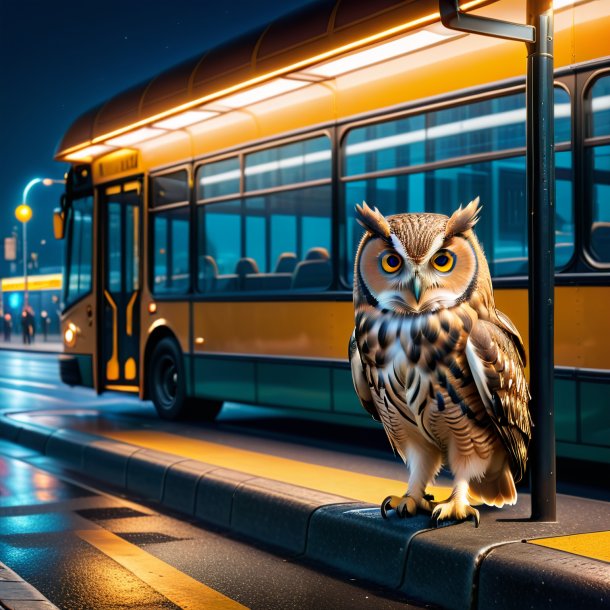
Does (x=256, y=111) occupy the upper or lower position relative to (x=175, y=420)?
upper

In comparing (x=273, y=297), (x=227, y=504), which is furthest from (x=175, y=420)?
(x=227, y=504)

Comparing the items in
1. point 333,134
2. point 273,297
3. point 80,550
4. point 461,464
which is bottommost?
point 80,550

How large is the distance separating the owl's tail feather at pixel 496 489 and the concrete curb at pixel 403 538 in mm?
97

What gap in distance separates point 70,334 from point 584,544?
9747 mm

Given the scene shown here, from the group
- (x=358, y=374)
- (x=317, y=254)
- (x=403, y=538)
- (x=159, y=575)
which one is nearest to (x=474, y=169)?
(x=317, y=254)

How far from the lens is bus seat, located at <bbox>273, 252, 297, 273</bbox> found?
9836 mm

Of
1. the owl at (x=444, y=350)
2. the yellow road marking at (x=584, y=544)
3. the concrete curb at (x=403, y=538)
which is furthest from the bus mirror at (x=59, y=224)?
the yellow road marking at (x=584, y=544)

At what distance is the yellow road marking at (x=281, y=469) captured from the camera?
684cm

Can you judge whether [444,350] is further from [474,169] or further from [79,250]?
[79,250]

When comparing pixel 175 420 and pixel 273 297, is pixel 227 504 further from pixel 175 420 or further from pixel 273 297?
pixel 175 420

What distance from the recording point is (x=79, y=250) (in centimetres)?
1395

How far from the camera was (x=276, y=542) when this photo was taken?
637 centimetres

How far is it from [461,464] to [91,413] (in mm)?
8009

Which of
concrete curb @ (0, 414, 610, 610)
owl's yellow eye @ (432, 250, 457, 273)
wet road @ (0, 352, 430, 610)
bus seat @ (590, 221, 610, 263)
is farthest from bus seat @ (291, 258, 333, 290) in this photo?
owl's yellow eye @ (432, 250, 457, 273)
